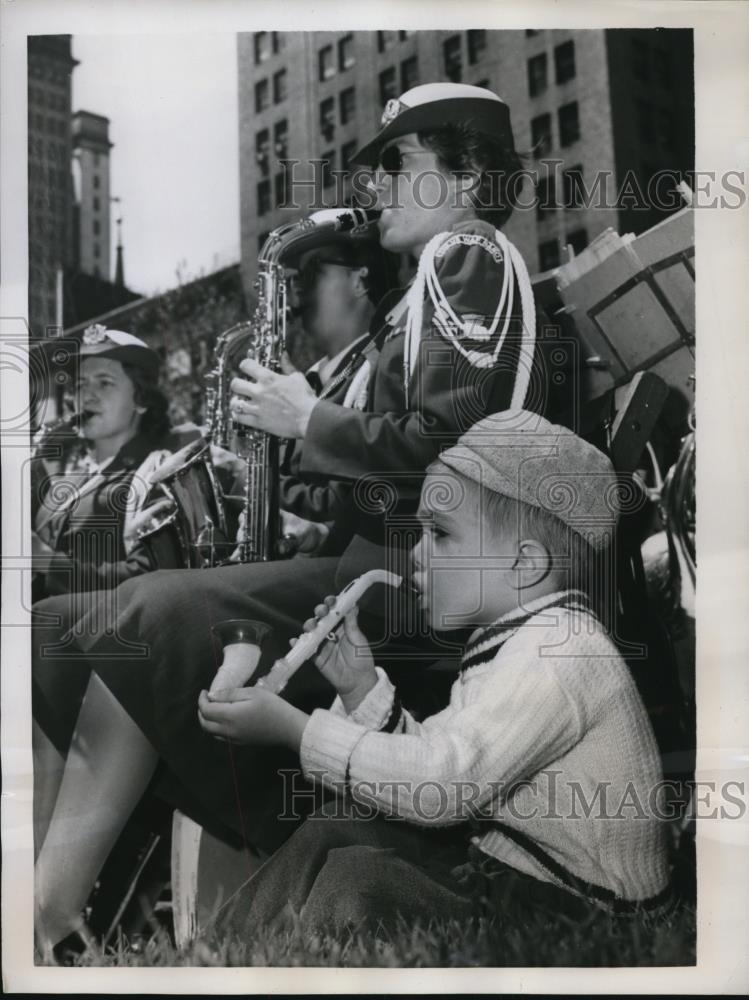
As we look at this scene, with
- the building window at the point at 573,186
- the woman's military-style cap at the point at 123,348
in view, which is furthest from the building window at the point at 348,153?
the woman's military-style cap at the point at 123,348

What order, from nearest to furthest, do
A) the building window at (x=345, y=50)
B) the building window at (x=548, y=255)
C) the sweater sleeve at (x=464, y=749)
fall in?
the sweater sleeve at (x=464, y=749)
the building window at (x=548, y=255)
the building window at (x=345, y=50)

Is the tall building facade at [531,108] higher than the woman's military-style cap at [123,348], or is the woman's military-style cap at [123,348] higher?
the tall building facade at [531,108]

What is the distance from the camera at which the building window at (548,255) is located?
10.5 feet

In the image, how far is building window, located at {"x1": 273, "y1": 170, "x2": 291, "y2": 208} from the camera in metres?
3.28

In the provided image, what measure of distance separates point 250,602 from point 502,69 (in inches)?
74.5

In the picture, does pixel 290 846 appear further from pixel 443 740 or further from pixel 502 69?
pixel 502 69

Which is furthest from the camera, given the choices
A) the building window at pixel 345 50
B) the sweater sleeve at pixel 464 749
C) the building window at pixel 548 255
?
the building window at pixel 345 50

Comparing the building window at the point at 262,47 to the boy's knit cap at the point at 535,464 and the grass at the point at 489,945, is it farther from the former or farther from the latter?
the grass at the point at 489,945

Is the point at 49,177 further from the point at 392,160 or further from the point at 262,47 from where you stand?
the point at 392,160

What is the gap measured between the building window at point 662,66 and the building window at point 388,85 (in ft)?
2.76

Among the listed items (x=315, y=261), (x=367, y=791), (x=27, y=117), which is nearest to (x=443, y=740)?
(x=367, y=791)

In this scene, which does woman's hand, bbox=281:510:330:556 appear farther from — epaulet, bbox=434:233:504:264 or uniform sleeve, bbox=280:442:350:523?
epaulet, bbox=434:233:504:264

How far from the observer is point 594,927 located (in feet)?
10.1

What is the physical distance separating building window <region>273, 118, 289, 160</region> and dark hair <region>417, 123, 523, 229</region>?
45 centimetres
